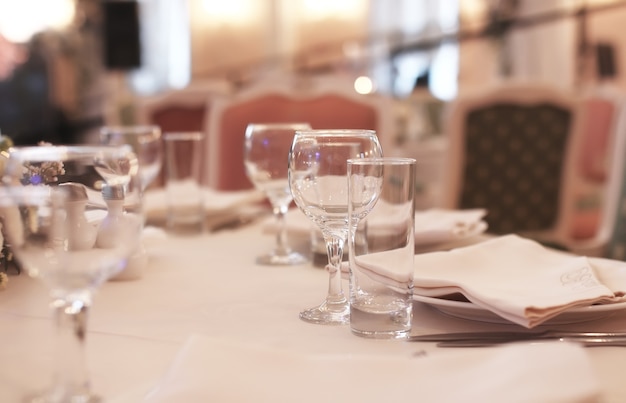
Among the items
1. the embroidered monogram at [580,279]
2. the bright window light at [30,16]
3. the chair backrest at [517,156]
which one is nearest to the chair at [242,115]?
the chair backrest at [517,156]

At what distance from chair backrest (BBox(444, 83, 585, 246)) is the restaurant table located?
4.50 feet

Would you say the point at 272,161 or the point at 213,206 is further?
the point at 213,206

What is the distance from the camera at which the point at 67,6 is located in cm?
991

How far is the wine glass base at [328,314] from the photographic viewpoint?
2.53 feet

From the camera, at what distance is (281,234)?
1.16 meters

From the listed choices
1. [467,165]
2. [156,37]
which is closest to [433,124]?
[467,165]

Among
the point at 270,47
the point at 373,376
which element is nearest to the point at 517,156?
the point at 373,376

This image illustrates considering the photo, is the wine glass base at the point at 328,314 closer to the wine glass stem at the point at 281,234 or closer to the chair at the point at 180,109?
the wine glass stem at the point at 281,234

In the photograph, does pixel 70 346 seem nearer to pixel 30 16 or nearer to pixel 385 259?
pixel 385 259

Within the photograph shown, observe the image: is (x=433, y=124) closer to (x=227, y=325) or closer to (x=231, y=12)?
(x=227, y=325)

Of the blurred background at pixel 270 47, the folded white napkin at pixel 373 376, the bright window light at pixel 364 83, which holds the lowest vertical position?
the folded white napkin at pixel 373 376

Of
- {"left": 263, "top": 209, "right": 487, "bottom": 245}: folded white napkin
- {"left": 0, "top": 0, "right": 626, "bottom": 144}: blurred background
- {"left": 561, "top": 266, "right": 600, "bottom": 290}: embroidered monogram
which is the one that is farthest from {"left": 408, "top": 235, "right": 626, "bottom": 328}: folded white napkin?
{"left": 0, "top": 0, "right": 626, "bottom": 144}: blurred background

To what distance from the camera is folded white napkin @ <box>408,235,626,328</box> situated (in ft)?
2.23

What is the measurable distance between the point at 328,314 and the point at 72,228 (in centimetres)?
34
